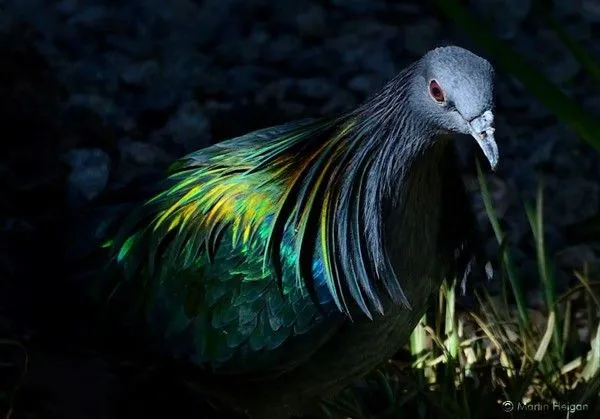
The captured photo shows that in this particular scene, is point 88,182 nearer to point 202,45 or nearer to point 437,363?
point 202,45

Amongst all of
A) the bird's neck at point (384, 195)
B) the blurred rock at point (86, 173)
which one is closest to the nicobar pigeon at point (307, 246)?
the bird's neck at point (384, 195)

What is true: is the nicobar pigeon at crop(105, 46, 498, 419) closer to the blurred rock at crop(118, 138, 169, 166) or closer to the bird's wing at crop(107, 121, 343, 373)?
the bird's wing at crop(107, 121, 343, 373)

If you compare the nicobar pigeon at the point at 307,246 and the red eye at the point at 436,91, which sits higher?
the red eye at the point at 436,91

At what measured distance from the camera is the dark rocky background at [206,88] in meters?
4.75

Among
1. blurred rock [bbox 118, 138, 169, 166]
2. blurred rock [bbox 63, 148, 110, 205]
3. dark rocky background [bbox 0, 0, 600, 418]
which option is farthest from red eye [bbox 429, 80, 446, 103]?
blurred rock [bbox 118, 138, 169, 166]

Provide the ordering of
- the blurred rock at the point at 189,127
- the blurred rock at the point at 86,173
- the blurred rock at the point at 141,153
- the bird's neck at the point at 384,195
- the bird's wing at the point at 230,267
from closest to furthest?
the bird's neck at the point at 384,195
the bird's wing at the point at 230,267
the blurred rock at the point at 86,173
the blurred rock at the point at 141,153
the blurred rock at the point at 189,127

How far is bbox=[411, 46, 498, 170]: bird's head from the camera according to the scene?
2.81 m

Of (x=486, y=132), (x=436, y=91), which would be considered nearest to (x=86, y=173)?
(x=436, y=91)

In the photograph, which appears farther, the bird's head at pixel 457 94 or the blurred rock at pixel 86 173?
the blurred rock at pixel 86 173

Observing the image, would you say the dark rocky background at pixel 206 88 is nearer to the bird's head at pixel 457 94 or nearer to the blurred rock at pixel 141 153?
the blurred rock at pixel 141 153

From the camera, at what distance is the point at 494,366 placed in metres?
4.03

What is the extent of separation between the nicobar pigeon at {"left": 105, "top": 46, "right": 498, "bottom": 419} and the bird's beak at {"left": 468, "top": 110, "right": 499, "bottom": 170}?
9 cm

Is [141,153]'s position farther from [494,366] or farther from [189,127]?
[494,366]

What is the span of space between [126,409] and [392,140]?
1450mm
